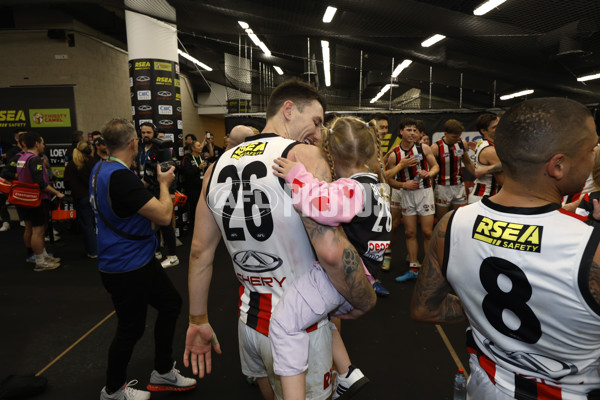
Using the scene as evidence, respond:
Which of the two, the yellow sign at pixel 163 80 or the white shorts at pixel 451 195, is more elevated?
the yellow sign at pixel 163 80

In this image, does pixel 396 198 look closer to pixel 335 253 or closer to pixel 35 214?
pixel 335 253

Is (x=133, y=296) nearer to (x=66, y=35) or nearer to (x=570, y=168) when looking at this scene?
(x=570, y=168)

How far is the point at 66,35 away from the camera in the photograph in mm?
8586

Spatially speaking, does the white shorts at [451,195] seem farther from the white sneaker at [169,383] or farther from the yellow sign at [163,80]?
the yellow sign at [163,80]

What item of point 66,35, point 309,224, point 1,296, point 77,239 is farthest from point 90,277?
point 66,35

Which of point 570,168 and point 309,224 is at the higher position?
point 570,168

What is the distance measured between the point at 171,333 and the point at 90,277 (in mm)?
2902

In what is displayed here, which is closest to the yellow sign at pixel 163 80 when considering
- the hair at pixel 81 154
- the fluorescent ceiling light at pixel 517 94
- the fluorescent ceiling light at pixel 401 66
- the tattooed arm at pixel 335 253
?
the hair at pixel 81 154

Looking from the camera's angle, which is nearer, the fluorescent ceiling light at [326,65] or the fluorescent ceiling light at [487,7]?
the fluorescent ceiling light at [487,7]

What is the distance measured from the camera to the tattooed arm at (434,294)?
120cm

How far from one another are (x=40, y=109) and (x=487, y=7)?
35.0ft

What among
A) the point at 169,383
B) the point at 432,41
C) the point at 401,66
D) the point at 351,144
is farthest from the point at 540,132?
the point at 401,66

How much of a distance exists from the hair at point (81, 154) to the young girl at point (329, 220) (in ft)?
14.8

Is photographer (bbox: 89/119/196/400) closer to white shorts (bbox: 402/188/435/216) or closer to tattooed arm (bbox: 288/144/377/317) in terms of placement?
tattooed arm (bbox: 288/144/377/317)
